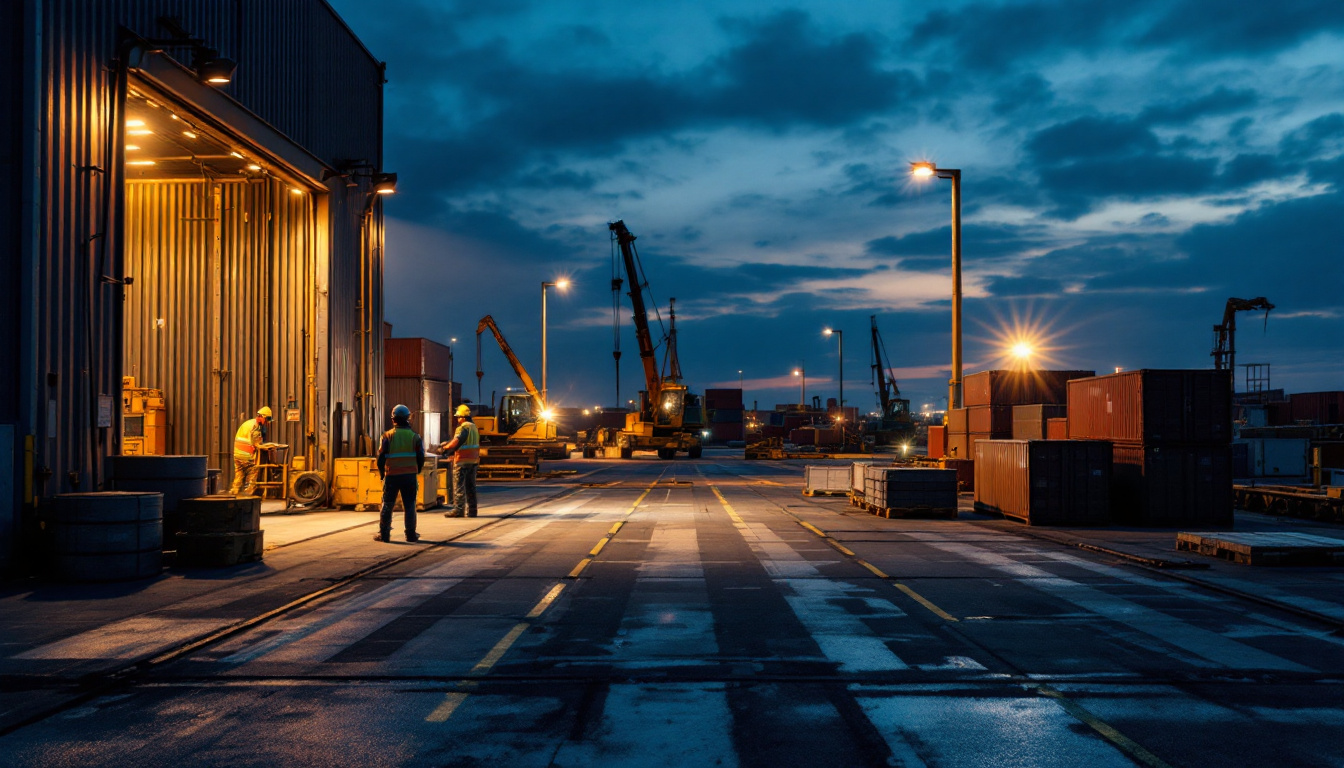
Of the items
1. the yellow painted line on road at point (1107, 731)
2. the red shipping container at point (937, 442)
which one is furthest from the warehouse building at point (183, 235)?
the red shipping container at point (937, 442)

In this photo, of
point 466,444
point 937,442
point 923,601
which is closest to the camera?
point 923,601

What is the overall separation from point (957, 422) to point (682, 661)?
2200cm

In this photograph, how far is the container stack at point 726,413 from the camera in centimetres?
13838

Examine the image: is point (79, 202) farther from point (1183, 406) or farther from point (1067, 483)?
point (1183, 406)

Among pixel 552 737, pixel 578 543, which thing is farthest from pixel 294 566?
pixel 552 737

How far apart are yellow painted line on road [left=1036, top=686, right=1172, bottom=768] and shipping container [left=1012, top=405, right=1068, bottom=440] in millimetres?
17351

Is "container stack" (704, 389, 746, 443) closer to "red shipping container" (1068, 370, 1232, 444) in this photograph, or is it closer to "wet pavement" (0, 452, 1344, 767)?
"red shipping container" (1068, 370, 1232, 444)

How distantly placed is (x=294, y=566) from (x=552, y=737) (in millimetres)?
7971

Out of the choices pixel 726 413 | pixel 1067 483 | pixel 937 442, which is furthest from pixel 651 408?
pixel 726 413

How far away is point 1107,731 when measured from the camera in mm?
5230

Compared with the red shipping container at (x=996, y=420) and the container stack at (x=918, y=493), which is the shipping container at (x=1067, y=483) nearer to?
the container stack at (x=918, y=493)

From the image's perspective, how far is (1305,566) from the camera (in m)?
12.1

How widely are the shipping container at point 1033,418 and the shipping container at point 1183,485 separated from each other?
4523 mm

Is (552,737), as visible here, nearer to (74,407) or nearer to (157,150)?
(74,407)
